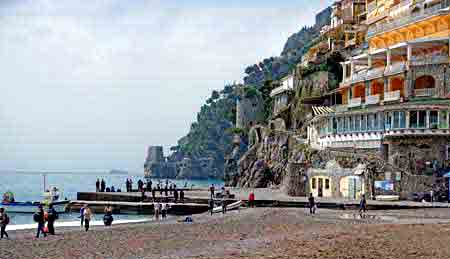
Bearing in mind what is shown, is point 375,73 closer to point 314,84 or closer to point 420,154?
point 420,154

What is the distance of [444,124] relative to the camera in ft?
167

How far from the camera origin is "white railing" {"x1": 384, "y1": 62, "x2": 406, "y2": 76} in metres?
59.3

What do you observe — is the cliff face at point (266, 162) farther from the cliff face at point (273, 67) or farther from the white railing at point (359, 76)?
the cliff face at point (273, 67)

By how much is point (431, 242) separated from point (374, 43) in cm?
4472

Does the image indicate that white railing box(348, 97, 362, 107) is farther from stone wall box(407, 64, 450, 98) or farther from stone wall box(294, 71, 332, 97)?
stone wall box(294, 71, 332, 97)

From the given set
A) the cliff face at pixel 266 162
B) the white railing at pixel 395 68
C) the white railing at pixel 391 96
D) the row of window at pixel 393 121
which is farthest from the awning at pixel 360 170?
the cliff face at pixel 266 162

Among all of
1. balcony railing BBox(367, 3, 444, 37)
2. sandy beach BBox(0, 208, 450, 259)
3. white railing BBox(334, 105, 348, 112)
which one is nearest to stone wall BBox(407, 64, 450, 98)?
balcony railing BBox(367, 3, 444, 37)

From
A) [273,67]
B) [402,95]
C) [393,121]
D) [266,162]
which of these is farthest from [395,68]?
[273,67]

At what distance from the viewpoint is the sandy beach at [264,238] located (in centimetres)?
2656

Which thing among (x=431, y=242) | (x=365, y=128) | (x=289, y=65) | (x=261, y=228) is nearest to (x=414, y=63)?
(x=365, y=128)

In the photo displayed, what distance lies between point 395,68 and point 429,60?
3535 mm

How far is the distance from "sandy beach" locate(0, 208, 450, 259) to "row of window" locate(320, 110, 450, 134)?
10753 millimetres

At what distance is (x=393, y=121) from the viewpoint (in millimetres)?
52438

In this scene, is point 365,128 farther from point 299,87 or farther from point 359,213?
point 299,87
